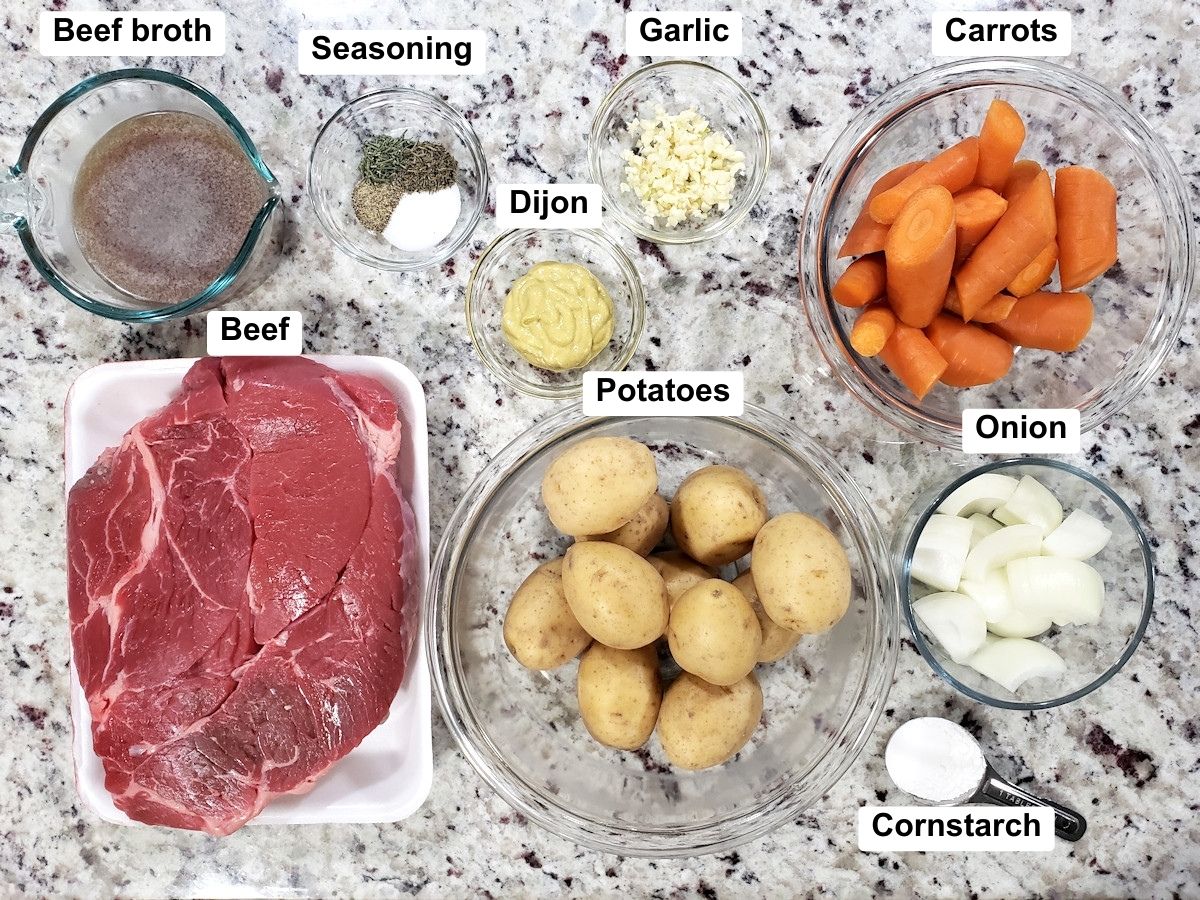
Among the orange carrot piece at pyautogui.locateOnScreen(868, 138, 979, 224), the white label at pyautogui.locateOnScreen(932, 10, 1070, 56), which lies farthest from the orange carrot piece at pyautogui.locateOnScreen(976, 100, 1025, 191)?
the white label at pyautogui.locateOnScreen(932, 10, 1070, 56)

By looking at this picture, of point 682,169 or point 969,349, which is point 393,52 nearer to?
point 682,169

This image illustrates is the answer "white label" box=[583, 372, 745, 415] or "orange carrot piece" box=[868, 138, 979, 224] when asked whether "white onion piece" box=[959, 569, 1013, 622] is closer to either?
"white label" box=[583, 372, 745, 415]

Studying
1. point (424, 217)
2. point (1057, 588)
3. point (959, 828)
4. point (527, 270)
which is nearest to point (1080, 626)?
point (1057, 588)

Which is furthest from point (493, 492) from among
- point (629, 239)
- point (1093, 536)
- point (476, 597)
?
point (1093, 536)

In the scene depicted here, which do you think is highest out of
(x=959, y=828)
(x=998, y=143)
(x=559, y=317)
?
(x=998, y=143)

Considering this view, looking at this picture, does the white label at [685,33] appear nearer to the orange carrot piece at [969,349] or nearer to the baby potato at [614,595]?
the orange carrot piece at [969,349]

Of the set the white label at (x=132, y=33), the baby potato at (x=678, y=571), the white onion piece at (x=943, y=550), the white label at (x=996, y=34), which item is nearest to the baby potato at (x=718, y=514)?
the baby potato at (x=678, y=571)

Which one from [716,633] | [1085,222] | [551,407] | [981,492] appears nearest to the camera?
[716,633]
